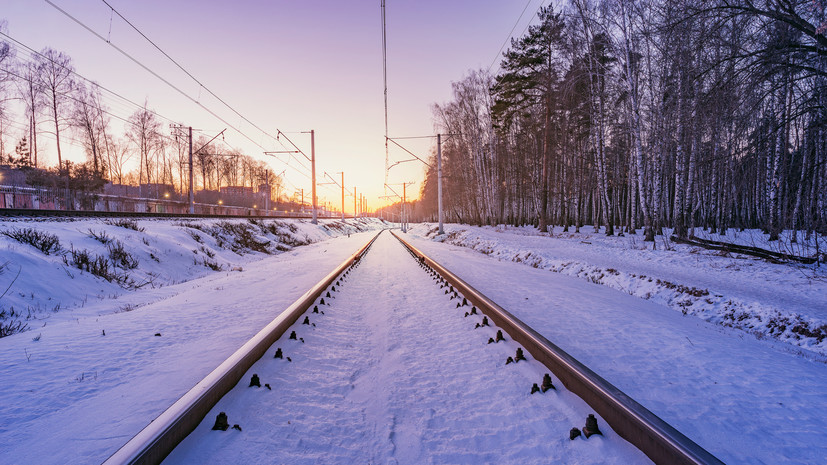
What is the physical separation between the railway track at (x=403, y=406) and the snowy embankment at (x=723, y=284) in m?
4.03

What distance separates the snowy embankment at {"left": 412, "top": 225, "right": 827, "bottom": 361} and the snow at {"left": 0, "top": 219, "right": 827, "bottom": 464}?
0.04 m

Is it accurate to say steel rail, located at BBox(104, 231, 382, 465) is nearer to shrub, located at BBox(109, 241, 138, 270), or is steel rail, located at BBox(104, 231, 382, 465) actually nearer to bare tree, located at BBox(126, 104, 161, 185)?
shrub, located at BBox(109, 241, 138, 270)

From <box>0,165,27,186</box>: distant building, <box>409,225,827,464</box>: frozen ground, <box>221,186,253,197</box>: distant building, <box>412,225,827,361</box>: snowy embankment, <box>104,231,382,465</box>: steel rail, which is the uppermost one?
<box>221,186,253,197</box>: distant building

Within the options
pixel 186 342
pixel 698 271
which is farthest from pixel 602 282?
pixel 186 342

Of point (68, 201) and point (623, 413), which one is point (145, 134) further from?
point (623, 413)

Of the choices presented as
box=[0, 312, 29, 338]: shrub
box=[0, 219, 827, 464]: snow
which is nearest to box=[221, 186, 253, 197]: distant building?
box=[0, 219, 827, 464]: snow

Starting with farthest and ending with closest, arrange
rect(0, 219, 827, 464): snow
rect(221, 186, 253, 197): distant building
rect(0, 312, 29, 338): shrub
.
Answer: rect(221, 186, 253, 197): distant building < rect(0, 312, 29, 338): shrub < rect(0, 219, 827, 464): snow

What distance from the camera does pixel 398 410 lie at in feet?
6.93

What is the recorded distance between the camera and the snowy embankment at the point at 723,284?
183 inches

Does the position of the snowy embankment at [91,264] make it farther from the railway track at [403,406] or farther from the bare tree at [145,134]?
the bare tree at [145,134]

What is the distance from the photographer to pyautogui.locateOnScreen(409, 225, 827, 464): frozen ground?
179 cm

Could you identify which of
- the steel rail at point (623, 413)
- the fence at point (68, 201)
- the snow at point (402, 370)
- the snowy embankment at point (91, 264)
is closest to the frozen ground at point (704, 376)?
the snow at point (402, 370)

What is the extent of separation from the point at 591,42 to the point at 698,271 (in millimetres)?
12505

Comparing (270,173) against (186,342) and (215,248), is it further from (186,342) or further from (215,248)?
(186,342)
